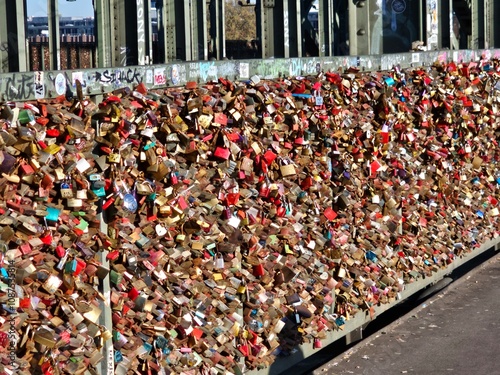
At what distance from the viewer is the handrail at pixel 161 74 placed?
509cm

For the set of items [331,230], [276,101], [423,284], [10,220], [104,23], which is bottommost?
[423,284]

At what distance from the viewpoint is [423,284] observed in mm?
10805

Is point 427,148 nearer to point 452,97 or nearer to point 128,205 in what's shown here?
point 452,97

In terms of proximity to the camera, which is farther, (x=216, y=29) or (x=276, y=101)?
(x=216, y=29)

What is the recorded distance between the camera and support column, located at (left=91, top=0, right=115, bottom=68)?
271 inches

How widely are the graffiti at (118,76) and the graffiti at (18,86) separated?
1.90 ft

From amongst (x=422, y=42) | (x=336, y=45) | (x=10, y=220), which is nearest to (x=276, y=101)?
(x=10, y=220)

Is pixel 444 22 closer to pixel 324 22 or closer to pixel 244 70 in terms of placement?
pixel 324 22

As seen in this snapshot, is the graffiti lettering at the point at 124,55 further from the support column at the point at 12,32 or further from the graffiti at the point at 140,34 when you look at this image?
the support column at the point at 12,32

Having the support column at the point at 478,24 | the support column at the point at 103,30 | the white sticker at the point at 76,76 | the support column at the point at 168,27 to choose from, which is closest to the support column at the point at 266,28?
the support column at the point at 168,27

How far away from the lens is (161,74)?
20.6 feet

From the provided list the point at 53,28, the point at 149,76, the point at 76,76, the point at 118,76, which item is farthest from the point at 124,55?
the point at 76,76

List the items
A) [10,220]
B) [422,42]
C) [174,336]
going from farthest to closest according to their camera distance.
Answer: [422,42] < [174,336] < [10,220]

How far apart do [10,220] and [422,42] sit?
963 cm
